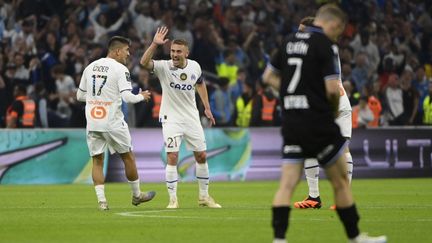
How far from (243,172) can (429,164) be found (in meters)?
4.61

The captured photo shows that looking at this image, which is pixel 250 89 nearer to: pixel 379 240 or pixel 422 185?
pixel 422 185

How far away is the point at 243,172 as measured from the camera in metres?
26.9

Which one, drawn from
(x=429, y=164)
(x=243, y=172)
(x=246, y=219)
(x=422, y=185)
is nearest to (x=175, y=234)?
(x=246, y=219)

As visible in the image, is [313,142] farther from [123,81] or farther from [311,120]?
[123,81]

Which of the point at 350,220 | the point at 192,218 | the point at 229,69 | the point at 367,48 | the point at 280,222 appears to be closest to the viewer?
the point at 280,222

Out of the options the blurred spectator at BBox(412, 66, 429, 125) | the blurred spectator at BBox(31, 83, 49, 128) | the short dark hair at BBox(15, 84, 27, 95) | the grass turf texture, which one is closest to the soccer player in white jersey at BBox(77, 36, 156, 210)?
the grass turf texture

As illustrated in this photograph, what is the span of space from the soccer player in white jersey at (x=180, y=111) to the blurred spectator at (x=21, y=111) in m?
10.5

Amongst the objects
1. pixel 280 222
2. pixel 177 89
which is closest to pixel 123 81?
pixel 177 89

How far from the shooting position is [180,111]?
17.3m

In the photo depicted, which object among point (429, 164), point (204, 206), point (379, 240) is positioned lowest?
point (429, 164)

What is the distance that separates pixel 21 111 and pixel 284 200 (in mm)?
17430

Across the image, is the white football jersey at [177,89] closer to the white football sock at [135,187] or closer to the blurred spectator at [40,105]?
the white football sock at [135,187]

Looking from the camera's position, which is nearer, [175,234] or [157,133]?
[175,234]

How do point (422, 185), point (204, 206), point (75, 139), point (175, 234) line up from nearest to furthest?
point (175, 234), point (204, 206), point (422, 185), point (75, 139)
